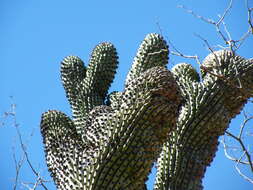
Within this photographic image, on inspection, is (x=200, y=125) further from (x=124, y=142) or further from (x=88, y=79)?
(x=88, y=79)

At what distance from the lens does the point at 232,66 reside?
403 centimetres

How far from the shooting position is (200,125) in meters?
3.75

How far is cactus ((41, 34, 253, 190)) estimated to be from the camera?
119 inches

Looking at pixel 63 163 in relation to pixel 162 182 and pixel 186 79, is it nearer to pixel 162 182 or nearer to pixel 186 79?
pixel 162 182

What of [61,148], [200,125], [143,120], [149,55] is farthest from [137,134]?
[149,55]

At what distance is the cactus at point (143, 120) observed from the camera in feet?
9.95

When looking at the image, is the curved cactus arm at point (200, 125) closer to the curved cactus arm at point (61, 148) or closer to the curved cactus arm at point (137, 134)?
the curved cactus arm at point (137, 134)

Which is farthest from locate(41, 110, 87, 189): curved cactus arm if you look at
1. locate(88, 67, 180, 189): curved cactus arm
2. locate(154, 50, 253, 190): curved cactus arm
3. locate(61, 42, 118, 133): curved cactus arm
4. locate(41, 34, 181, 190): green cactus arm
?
locate(154, 50, 253, 190): curved cactus arm

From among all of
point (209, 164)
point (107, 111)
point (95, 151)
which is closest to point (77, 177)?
point (95, 151)

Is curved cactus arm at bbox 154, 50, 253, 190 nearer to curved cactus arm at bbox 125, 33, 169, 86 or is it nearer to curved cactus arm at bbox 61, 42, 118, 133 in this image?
curved cactus arm at bbox 125, 33, 169, 86

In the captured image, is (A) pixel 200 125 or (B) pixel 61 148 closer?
(B) pixel 61 148

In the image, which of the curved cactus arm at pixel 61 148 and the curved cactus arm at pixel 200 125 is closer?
the curved cactus arm at pixel 61 148

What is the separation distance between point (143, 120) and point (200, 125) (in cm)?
86

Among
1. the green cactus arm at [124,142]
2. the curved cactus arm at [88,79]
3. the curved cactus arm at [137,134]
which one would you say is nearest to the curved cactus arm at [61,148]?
the green cactus arm at [124,142]
